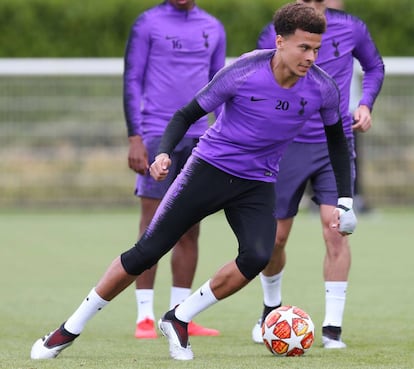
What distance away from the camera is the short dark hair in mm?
6941

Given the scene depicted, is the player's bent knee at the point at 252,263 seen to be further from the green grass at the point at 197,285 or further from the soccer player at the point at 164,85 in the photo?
the soccer player at the point at 164,85

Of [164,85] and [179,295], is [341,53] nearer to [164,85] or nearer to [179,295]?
[164,85]

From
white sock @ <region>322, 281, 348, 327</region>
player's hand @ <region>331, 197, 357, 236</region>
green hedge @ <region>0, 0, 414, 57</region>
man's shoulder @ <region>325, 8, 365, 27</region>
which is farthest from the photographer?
green hedge @ <region>0, 0, 414, 57</region>

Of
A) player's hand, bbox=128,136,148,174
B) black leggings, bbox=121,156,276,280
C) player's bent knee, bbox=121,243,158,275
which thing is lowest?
player's hand, bbox=128,136,148,174

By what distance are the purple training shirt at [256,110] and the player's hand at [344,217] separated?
0.45 metres

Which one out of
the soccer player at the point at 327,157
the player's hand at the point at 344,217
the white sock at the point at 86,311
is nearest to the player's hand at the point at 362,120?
the soccer player at the point at 327,157

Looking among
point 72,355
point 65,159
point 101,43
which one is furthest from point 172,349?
point 101,43

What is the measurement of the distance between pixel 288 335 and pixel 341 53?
78.3 inches

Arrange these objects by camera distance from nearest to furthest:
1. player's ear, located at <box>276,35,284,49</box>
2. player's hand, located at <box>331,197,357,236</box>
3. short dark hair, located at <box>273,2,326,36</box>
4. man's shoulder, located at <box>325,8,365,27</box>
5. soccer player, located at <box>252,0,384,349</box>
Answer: short dark hair, located at <box>273,2,326,36</box>
player's ear, located at <box>276,35,284,49</box>
player's hand, located at <box>331,197,357,236</box>
soccer player, located at <box>252,0,384,349</box>
man's shoulder, located at <box>325,8,365,27</box>

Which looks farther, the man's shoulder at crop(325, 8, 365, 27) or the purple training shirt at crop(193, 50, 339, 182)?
A: the man's shoulder at crop(325, 8, 365, 27)

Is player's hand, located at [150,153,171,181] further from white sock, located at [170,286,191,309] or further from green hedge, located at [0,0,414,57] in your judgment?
green hedge, located at [0,0,414,57]

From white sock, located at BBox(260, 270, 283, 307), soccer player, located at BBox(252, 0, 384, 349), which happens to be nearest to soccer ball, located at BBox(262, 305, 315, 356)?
soccer player, located at BBox(252, 0, 384, 349)

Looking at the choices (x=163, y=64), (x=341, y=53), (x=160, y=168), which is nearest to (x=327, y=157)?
(x=341, y=53)

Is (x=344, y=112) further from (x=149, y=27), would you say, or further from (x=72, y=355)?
(x=72, y=355)
